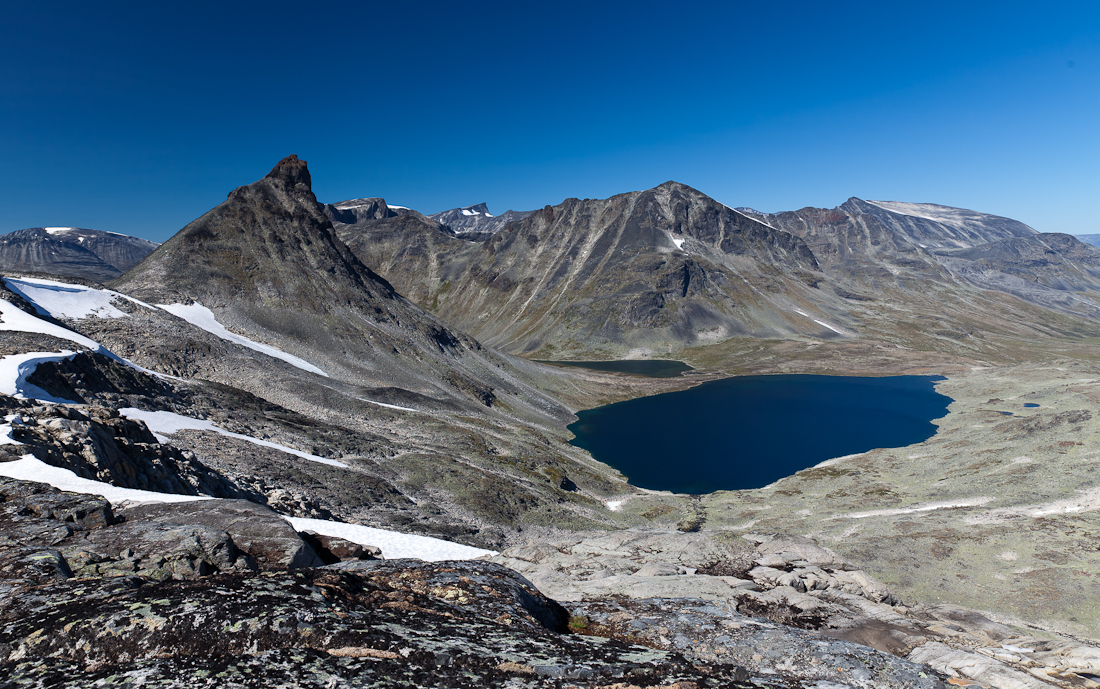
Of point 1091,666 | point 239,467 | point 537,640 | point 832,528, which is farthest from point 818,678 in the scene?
point 832,528

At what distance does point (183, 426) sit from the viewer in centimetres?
4075

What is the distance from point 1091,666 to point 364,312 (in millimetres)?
100488

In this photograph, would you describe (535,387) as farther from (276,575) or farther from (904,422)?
(276,575)

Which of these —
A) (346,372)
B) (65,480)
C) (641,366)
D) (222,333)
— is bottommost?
(641,366)

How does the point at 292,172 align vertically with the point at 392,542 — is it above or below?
above

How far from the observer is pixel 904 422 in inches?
4102

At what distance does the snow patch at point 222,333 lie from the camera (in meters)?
73.8

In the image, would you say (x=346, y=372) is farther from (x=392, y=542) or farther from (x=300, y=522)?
(x=392, y=542)

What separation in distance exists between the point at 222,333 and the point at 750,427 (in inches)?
3711

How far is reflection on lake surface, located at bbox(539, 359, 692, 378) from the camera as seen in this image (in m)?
169

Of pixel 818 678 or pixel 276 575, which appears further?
pixel 818 678

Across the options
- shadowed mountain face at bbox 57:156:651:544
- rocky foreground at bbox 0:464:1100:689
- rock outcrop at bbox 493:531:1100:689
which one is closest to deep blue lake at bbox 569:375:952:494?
shadowed mountain face at bbox 57:156:651:544

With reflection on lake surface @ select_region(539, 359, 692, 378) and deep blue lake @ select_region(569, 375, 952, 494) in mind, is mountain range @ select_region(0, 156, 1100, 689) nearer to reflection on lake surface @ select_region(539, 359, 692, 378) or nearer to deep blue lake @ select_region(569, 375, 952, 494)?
deep blue lake @ select_region(569, 375, 952, 494)

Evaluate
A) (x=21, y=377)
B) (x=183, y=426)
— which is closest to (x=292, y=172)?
(x=183, y=426)
